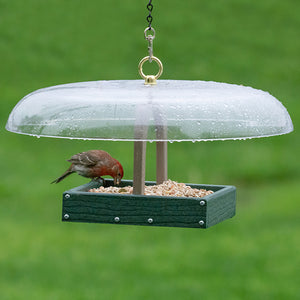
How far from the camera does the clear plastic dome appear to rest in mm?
3945

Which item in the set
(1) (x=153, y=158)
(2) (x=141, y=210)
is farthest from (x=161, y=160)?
(1) (x=153, y=158)

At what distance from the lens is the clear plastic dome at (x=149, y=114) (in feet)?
12.9

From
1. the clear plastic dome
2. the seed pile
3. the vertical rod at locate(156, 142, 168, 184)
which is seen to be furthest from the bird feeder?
the vertical rod at locate(156, 142, 168, 184)

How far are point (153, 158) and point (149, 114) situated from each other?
37.3 ft

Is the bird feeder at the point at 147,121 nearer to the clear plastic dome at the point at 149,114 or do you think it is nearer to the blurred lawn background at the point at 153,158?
the clear plastic dome at the point at 149,114

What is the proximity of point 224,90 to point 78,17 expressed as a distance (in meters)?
14.4

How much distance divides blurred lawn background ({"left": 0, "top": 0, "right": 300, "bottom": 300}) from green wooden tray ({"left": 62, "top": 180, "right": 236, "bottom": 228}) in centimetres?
863

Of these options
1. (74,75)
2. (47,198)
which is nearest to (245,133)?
(47,198)

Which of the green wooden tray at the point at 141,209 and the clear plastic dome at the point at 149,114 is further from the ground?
the clear plastic dome at the point at 149,114

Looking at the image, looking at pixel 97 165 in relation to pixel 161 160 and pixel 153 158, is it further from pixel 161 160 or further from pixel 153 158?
pixel 153 158

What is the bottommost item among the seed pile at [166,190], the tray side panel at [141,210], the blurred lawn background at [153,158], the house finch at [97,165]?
the tray side panel at [141,210]

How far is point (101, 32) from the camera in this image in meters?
18.4

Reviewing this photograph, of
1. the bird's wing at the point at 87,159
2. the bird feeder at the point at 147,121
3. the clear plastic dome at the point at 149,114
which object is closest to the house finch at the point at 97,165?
the bird's wing at the point at 87,159

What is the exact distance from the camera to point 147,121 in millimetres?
3947
